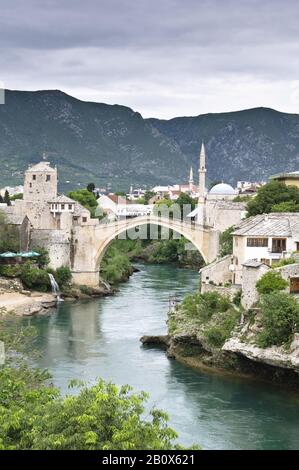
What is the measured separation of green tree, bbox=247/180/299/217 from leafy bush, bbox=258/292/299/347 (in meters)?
15.5

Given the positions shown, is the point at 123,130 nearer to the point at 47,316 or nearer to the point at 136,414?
the point at 47,316

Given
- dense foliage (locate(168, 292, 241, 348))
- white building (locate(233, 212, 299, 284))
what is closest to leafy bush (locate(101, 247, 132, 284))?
dense foliage (locate(168, 292, 241, 348))

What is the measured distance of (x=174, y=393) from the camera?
30.9 metres

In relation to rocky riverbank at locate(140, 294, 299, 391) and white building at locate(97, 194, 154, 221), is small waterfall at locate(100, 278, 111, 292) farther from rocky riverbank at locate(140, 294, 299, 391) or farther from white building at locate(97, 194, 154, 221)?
white building at locate(97, 194, 154, 221)

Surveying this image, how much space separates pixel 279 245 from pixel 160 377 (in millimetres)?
8115

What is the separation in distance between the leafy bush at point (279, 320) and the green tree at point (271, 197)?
15.5 metres

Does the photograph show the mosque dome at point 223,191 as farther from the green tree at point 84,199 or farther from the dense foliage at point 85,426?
the dense foliage at point 85,426

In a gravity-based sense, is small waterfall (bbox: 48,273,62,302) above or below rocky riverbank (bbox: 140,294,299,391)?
above

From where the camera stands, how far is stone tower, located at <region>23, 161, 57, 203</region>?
58625 millimetres

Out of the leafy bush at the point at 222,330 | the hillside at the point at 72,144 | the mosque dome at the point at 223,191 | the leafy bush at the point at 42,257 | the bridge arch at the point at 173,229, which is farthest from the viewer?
the hillside at the point at 72,144

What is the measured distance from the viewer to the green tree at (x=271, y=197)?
46750mm

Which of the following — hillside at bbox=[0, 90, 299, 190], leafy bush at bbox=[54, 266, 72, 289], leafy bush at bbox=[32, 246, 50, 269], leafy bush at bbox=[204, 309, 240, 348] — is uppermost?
hillside at bbox=[0, 90, 299, 190]

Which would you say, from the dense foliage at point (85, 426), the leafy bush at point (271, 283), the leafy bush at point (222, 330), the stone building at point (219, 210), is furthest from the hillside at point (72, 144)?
the dense foliage at point (85, 426)

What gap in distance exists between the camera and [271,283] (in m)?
32.8
